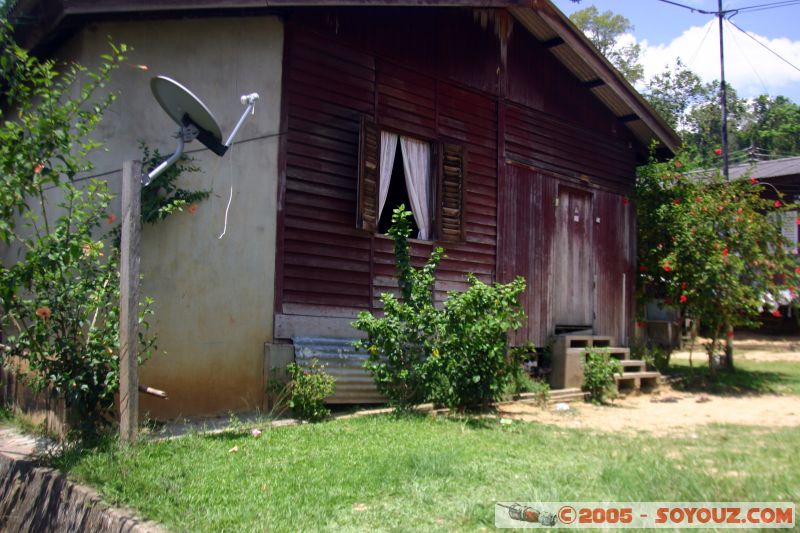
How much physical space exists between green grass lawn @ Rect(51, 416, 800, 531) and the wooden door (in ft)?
14.7

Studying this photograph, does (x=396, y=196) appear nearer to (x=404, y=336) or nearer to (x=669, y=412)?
(x=404, y=336)

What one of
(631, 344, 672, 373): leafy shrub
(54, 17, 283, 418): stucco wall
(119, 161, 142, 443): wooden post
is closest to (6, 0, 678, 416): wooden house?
(54, 17, 283, 418): stucco wall

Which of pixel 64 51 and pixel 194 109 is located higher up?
pixel 64 51

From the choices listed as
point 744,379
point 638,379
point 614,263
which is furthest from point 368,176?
point 744,379

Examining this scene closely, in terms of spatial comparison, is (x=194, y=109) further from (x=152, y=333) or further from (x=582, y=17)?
(x=582, y=17)

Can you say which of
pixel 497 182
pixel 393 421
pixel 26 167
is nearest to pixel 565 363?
pixel 497 182

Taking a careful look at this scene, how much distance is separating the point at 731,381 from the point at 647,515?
7.84 metres

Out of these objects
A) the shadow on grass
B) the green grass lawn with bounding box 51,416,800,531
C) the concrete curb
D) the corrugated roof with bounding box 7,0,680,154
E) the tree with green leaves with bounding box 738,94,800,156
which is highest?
the tree with green leaves with bounding box 738,94,800,156

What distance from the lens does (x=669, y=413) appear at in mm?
7902

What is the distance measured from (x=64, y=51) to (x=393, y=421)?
5.12 m

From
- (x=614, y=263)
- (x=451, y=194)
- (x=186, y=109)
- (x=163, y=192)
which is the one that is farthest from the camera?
(x=614, y=263)

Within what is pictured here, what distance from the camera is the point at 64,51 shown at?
6.66 metres

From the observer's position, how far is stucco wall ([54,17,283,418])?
627 cm

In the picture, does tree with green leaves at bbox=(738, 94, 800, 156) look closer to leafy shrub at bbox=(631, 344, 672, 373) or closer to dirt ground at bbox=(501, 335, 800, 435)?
leafy shrub at bbox=(631, 344, 672, 373)
